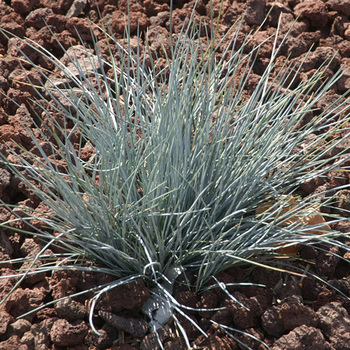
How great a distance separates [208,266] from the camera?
4.50 ft

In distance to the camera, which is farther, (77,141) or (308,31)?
(308,31)

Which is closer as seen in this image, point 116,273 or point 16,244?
point 116,273

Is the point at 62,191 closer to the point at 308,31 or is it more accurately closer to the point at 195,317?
the point at 195,317

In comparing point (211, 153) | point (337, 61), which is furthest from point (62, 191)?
point (337, 61)

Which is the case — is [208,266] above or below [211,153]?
below

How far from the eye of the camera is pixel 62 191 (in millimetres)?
1327

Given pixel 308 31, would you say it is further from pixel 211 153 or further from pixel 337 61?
pixel 211 153

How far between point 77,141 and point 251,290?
839mm

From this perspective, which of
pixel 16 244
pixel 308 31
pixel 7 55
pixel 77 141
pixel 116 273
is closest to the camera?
pixel 116 273

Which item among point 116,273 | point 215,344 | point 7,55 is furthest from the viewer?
point 7,55

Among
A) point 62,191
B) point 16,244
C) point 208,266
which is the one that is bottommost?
point 16,244

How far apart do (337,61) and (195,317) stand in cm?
129

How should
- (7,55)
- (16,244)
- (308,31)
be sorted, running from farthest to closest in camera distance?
1. (308,31)
2. (7,55)
3. (16,244)

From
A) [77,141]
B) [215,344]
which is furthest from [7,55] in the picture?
[215,344]
